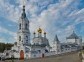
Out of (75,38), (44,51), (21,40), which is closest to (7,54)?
(21,40)

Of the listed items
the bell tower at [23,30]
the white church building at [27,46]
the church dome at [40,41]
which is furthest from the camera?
the church dome at [40,41]

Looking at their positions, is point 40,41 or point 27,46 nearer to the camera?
point 27,46

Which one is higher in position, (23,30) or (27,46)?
(23,30)

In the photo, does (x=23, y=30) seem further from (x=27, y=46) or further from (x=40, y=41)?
(x=40, y=41)

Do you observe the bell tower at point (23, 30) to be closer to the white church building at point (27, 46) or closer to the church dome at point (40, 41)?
the white church building at point (27, 46)

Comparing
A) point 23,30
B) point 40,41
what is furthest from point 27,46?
point 40,41

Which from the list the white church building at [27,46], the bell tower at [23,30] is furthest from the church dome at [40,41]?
the bell tower at [23,30]

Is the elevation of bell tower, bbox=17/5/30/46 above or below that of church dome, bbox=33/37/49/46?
above

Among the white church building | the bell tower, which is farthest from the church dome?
the bell tower

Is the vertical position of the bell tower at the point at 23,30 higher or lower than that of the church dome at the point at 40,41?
higher

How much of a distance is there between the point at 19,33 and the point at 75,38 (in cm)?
2478

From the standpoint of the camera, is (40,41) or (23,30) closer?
(23,30)

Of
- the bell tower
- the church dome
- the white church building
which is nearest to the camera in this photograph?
the white church building

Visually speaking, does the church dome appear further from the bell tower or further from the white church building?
the bell tower
